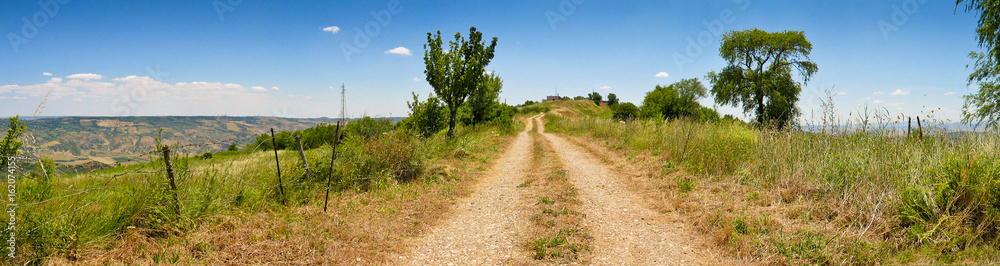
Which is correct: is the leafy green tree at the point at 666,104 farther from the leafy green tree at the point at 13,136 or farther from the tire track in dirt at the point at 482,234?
the leafy green tree at the point at 13,136

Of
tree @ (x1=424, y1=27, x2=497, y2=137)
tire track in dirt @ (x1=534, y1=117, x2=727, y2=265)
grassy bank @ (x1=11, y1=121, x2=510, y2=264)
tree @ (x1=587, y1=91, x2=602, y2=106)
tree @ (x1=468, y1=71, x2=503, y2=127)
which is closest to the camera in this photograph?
grassy bank @ (x1=11, y1=121, x2=510, y2=264)

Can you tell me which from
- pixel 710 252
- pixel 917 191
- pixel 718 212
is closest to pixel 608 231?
pixel 710 252

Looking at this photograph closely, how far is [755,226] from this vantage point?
4617 mm

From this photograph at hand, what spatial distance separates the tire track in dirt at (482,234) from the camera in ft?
14.2

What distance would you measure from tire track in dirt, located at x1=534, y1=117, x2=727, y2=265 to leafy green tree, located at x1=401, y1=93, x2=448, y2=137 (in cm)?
776

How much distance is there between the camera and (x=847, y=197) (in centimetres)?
478

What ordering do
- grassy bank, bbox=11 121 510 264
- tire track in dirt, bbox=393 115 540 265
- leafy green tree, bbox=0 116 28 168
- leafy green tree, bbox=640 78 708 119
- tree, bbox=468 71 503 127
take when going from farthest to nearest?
leafy green tree, bbox=640 78 708 119 < tree, bbox=468 71 503 127 < leafy green tree, bbox=0 116 28 168 < tire track in dirt, bbox=393 115 540 265 < grassy bank, bbox=11 121 510 264

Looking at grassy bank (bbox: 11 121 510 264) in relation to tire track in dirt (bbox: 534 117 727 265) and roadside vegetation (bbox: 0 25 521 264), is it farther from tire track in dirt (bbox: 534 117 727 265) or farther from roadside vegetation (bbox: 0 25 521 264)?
tire track in dirt (bbox: 534 117 727 265)

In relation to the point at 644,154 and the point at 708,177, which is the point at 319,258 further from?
the point at 644,154

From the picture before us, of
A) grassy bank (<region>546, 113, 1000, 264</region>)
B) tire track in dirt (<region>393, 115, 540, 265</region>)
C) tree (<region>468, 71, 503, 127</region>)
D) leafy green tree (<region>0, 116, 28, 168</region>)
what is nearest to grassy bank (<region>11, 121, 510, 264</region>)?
tire track in dirt (<region>393, 115, 540, 265</region>)

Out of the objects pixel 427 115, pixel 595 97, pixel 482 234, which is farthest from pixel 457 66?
pixel 595 97

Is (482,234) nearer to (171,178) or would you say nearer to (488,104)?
(171,178)

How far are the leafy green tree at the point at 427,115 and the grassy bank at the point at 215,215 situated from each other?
687 centimetres

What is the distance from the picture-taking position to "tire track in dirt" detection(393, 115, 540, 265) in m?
4.32
